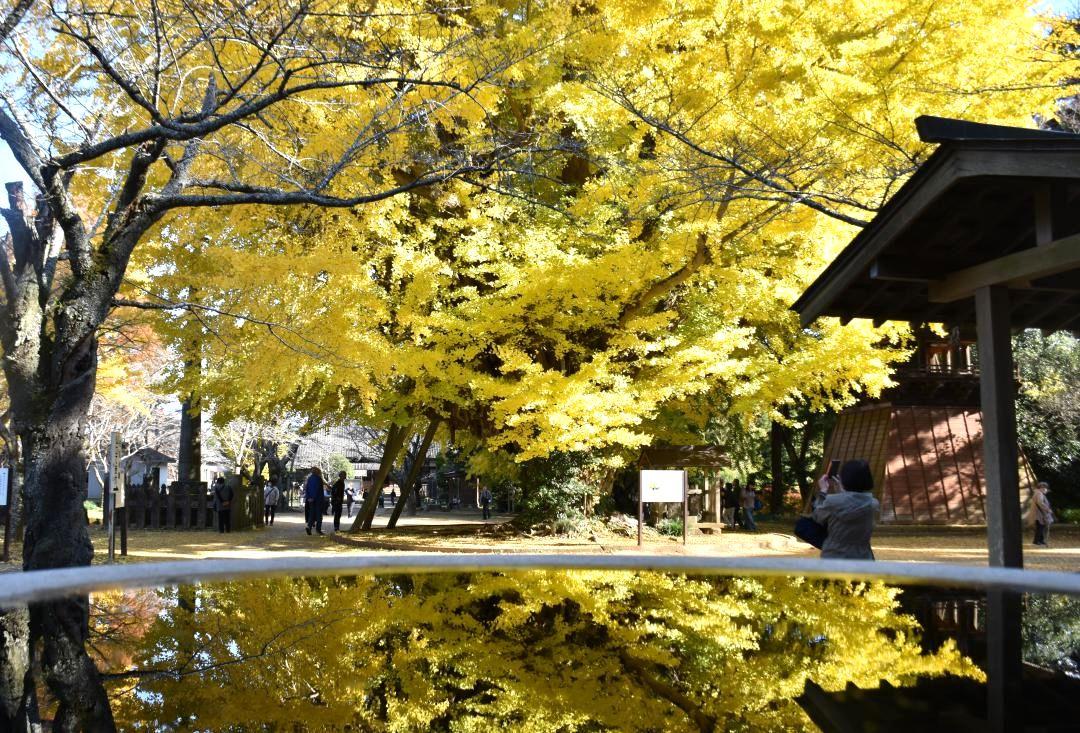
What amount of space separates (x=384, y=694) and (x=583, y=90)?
479 inches

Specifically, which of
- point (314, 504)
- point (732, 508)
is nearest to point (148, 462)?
point (314, 504)

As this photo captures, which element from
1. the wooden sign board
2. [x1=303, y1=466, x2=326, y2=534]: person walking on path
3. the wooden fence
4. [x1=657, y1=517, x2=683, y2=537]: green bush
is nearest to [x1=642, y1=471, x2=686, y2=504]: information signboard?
the wooden sign board

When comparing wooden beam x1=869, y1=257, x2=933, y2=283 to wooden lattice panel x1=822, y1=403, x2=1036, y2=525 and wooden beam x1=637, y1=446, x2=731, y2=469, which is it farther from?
wooden lattice panel x1=822, y1=403, x2=1036, y2=525

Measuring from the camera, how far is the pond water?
7.34 feet

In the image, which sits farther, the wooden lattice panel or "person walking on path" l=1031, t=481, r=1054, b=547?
the wooden lattice panel

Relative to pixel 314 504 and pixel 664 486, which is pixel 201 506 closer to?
pixel 314 504

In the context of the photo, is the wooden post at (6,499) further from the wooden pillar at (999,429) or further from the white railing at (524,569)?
the wooden pillar at (999,429)

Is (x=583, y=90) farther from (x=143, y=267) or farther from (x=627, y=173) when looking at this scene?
(x=143, y=267)

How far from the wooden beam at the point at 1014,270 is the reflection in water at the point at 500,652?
13.8ft

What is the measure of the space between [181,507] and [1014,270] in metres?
21.8

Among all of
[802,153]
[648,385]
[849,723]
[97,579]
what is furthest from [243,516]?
[849,723]

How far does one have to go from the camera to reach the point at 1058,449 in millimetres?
26031

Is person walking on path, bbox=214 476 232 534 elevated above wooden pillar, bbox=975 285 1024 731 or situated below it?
below

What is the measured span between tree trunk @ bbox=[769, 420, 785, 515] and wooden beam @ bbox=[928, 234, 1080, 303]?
24.4 metres
